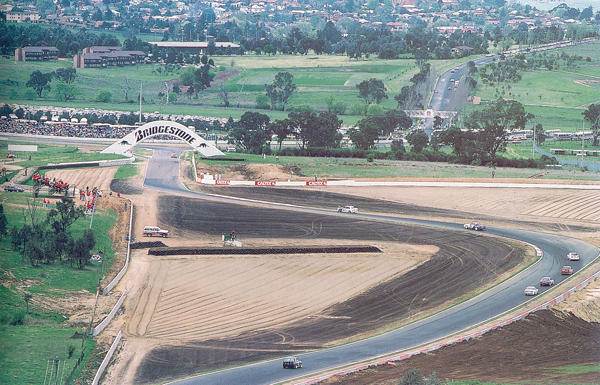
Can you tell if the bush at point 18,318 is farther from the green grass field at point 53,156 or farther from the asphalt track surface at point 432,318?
the green grass field at point 53,156

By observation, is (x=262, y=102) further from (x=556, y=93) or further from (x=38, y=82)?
(x=556, y=93)

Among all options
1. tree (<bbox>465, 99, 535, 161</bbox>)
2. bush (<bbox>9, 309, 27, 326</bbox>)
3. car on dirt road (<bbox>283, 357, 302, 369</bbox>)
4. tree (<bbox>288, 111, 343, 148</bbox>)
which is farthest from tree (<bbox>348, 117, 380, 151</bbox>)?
car on dirt road (<bbox>283, 357, 302, 369</bbox>)

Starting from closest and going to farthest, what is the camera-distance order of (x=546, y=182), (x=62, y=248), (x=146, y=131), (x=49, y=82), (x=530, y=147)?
(x=62, y=248)
(x=546, y=182)
(x=146, y=131)
(x=530, y=147)
(x=49, y=82)

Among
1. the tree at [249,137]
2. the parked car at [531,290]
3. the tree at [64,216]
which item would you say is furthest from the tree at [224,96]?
the parked car at [531,290]

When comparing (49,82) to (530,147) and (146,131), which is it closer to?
(146,131)

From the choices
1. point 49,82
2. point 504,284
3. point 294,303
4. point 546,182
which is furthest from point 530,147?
point 49,82

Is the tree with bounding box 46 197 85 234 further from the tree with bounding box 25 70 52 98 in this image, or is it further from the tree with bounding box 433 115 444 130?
the tree with bounding box 25 70 52 98
